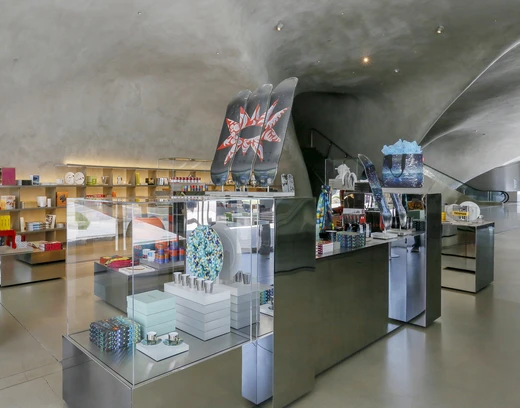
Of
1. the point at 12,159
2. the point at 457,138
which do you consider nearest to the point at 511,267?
the point at 12,159

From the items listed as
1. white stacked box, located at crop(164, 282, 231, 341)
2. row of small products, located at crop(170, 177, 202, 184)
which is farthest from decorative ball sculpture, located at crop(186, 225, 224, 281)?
row of small products, located at crop(170, 177, 202, 184)

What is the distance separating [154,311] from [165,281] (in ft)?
0.92

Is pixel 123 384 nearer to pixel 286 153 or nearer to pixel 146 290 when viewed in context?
pixel 146 290

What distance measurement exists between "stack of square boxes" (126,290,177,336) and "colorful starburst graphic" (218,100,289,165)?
1136mm

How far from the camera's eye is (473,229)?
562 centimetres

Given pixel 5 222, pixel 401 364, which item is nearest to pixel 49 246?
pixel 5 222

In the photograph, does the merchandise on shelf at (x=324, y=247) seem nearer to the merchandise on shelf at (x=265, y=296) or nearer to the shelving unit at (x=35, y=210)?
the merchandise on shelf at (x=265, y=296)

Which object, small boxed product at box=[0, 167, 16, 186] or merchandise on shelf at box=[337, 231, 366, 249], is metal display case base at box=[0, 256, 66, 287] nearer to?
small boxed product at box=[0, 167, 16, 186]

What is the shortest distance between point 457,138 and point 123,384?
67.2 ft

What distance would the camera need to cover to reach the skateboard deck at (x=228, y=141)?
2.97 metres

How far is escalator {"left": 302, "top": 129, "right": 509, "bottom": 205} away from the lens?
12.0m

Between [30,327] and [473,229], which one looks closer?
[30,327]

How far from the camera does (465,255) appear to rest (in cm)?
564

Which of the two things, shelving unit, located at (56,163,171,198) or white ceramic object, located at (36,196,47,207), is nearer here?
white ceramic object, located at (36,196,47,207)
